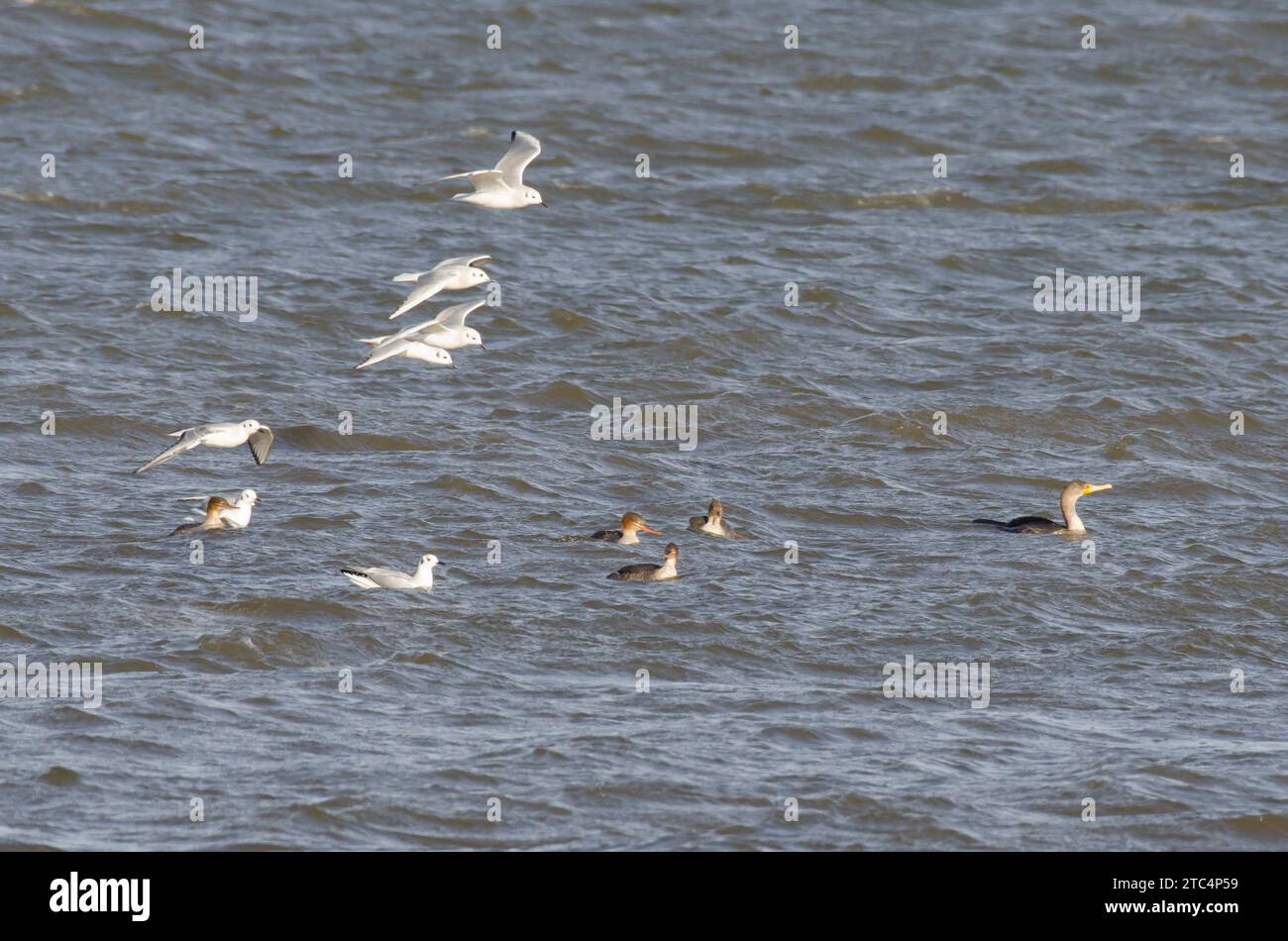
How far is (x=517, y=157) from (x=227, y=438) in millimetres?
3558

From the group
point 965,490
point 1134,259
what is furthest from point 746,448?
point 1134,259

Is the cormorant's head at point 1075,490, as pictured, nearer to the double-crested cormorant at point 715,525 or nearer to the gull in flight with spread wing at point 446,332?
the double-crested cormorant at point 715,525

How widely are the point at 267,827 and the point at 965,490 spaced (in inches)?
304

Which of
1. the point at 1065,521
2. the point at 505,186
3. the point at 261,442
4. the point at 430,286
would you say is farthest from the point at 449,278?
the point at 1065,521

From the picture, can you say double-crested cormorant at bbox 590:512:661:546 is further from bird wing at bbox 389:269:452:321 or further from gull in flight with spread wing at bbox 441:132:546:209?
gull in flight with spread wing at bbox 441:132:546:209

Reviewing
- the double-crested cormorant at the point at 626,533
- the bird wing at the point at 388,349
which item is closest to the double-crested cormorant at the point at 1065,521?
the double-crested cormorant at the point at 626,533

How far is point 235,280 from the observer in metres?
19.1

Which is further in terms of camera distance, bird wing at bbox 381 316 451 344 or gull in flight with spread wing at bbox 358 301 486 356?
gull in flight with spread wing at bbox 358 301 486 356

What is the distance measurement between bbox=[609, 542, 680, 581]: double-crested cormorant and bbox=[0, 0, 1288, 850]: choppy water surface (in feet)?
0.37

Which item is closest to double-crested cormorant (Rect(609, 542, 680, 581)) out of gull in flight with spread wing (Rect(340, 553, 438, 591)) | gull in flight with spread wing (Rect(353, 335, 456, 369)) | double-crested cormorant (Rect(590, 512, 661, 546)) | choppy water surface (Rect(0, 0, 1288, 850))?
choppy water surface (Rect(0, 0, 1288, 850))

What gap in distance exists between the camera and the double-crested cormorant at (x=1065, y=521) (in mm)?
14000

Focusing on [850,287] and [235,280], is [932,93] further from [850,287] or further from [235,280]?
[235,280]

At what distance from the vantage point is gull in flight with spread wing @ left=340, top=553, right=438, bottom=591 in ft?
39.4

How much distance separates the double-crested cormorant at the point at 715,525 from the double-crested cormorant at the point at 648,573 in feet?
3.15
